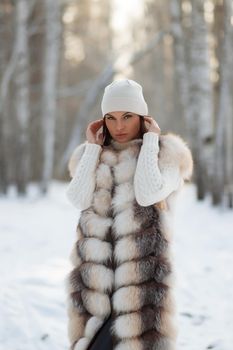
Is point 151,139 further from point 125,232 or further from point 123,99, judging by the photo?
point 125,232

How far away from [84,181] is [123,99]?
0.46 meters

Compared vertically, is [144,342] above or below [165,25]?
below

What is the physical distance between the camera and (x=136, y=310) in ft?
8.01

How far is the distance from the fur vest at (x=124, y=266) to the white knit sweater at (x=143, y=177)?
2.0 inches

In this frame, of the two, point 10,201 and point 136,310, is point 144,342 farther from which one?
point 10,201

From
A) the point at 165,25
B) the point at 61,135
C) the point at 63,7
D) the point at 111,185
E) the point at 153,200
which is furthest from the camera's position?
the point at 61,135

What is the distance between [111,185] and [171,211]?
0.34 meters

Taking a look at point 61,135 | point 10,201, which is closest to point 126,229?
point 10,201

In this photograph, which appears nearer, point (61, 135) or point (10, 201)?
point (10, 201)

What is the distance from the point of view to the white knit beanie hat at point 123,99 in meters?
2.58

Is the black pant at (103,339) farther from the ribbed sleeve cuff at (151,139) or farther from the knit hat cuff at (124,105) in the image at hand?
→ the knit hat cuff at (124,105)

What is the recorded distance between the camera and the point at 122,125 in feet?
8.47

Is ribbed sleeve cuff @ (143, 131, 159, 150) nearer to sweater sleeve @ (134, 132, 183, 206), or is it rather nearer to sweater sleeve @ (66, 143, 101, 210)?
sweater sleeve @ (134, 132, 183, 206)

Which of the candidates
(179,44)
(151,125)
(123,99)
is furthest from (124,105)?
(179,44)
